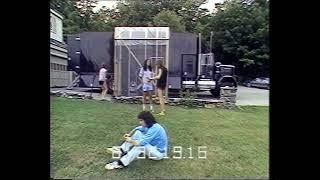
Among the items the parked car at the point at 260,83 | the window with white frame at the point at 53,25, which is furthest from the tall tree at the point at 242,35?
the window with white frame at the point at 53,25

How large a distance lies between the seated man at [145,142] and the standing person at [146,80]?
0.35 ft

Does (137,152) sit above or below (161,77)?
below

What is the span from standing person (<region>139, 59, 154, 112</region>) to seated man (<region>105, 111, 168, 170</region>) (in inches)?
4.3

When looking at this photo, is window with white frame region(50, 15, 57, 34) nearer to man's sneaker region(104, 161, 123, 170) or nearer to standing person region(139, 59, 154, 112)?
standing person region(139, 59, 154, 112)

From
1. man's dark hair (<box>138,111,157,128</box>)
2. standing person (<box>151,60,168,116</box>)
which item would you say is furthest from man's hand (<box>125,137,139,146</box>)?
standing person (<box>151,60,168,116</box>)

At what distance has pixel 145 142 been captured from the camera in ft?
15.3

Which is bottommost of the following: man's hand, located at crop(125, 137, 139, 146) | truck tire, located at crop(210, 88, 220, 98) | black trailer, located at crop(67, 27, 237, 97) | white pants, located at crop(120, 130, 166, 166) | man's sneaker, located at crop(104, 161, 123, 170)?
man's sneaker, located at crop(104, 161, 123, 170)

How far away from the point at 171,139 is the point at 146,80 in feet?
1.64

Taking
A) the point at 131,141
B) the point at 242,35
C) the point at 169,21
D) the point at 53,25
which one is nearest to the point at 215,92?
the point at 242,35

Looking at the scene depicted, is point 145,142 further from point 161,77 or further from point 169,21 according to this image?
point 169,21

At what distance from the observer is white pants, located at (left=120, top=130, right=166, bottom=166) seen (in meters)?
4.62

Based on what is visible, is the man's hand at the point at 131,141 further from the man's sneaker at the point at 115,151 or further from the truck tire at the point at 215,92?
the truck tire at the point at 215,92
